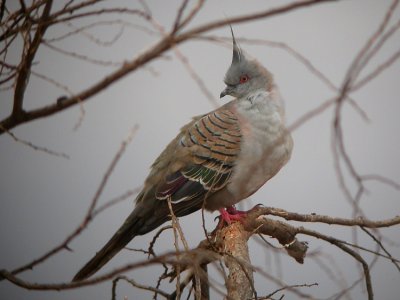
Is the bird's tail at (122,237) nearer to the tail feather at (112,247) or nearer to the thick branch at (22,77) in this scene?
the tail feather at (112,247)

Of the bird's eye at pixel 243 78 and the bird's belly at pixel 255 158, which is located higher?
the bird's eye at pixel 243 78

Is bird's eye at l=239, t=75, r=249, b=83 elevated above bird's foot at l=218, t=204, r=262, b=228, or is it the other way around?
bird's eye at l=239, t=75, r=249, b=83

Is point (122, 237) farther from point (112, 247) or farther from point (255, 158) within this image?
point (255, 158)

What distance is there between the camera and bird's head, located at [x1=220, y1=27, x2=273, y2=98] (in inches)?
111

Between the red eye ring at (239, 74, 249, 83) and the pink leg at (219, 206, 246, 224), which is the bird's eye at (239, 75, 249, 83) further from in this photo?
the pink leg at (219, 206, 246, 224)

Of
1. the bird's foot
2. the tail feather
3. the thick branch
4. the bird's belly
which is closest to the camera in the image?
the thick branch

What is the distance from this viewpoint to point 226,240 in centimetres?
226

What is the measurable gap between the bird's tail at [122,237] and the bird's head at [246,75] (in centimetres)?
87

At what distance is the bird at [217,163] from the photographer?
255 centimetres

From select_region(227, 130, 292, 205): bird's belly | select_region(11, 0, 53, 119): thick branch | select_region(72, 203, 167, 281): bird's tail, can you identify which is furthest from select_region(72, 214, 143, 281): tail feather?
select_region(11, 0, 53, 119): thick branch

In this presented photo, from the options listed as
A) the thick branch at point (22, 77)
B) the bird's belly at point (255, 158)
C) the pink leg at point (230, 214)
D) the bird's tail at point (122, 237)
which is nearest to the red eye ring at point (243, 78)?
the bird's belly at point (255, 158)

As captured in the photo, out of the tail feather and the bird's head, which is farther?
the bird's head

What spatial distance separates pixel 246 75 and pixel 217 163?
1.84 ft

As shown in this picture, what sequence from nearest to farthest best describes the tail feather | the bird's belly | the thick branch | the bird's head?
the thick branch, the tail feather, the bird's belly, the bird's head
